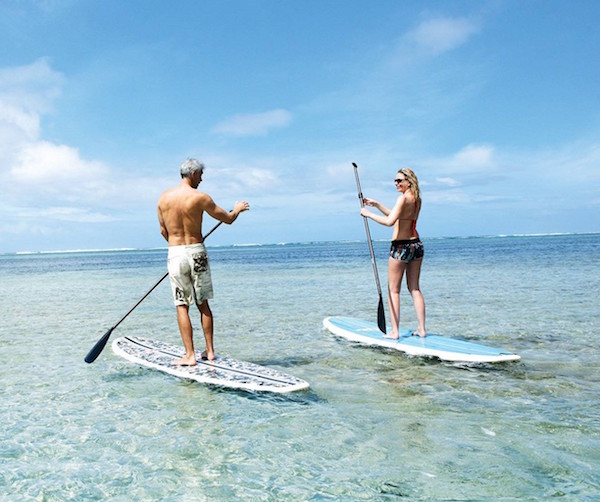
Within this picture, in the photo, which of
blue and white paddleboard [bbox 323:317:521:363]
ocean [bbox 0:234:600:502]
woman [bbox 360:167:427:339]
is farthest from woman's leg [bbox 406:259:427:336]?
ocean [bbox 0:234:600:502]

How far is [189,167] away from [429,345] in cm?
434

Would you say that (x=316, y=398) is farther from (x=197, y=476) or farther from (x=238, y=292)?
(x=238, y=292)

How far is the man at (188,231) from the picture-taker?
636 centimetres

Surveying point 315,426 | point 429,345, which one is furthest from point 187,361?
point 429,345

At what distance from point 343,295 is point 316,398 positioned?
12.6 meters

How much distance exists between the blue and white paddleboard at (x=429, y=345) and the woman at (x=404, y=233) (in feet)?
0.96

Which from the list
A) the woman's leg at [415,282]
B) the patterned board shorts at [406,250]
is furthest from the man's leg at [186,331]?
the woman's leg at [415,282]

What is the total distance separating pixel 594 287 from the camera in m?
17.5

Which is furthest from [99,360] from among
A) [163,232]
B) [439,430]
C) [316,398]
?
[439,430]

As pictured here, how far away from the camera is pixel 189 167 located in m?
6.40

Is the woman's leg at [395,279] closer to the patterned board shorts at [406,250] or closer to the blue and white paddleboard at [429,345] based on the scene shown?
the patterned board shorts at [406,250]

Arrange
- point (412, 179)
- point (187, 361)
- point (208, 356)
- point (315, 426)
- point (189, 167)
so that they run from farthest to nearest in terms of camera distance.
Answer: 1. point (412, 179)
2. point (208, 356)
3. point (187, 361)
4. point (189, 167)
5. point (315, 426)

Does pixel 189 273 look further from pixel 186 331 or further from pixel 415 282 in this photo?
pixel 415 282

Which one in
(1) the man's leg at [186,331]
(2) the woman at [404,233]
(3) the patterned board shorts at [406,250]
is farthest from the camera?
(3) the patterned board shorts at [406,250]
